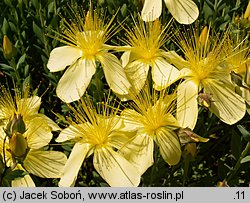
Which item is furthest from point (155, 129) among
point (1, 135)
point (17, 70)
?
point (17, 70)

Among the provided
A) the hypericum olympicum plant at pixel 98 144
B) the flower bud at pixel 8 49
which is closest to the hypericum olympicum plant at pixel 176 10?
the hypericum olympicum plant at pixel 98 144

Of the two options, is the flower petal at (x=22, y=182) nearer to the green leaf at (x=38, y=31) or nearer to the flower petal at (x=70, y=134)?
the flower petal at (x=70, y=134)

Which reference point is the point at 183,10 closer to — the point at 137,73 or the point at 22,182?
the point at 137,73

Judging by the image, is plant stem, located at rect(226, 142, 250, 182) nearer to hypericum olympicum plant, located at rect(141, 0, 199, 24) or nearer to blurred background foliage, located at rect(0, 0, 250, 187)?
blurred background foliage, located at rect(0, 0, 250, 187)

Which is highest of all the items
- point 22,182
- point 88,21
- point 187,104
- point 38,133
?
point 88,21

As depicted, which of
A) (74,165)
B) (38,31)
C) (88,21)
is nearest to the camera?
(74,165)

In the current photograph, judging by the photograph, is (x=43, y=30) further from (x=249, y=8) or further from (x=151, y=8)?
(x=249, y=8)

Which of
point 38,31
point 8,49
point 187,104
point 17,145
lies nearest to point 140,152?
point 187,104
